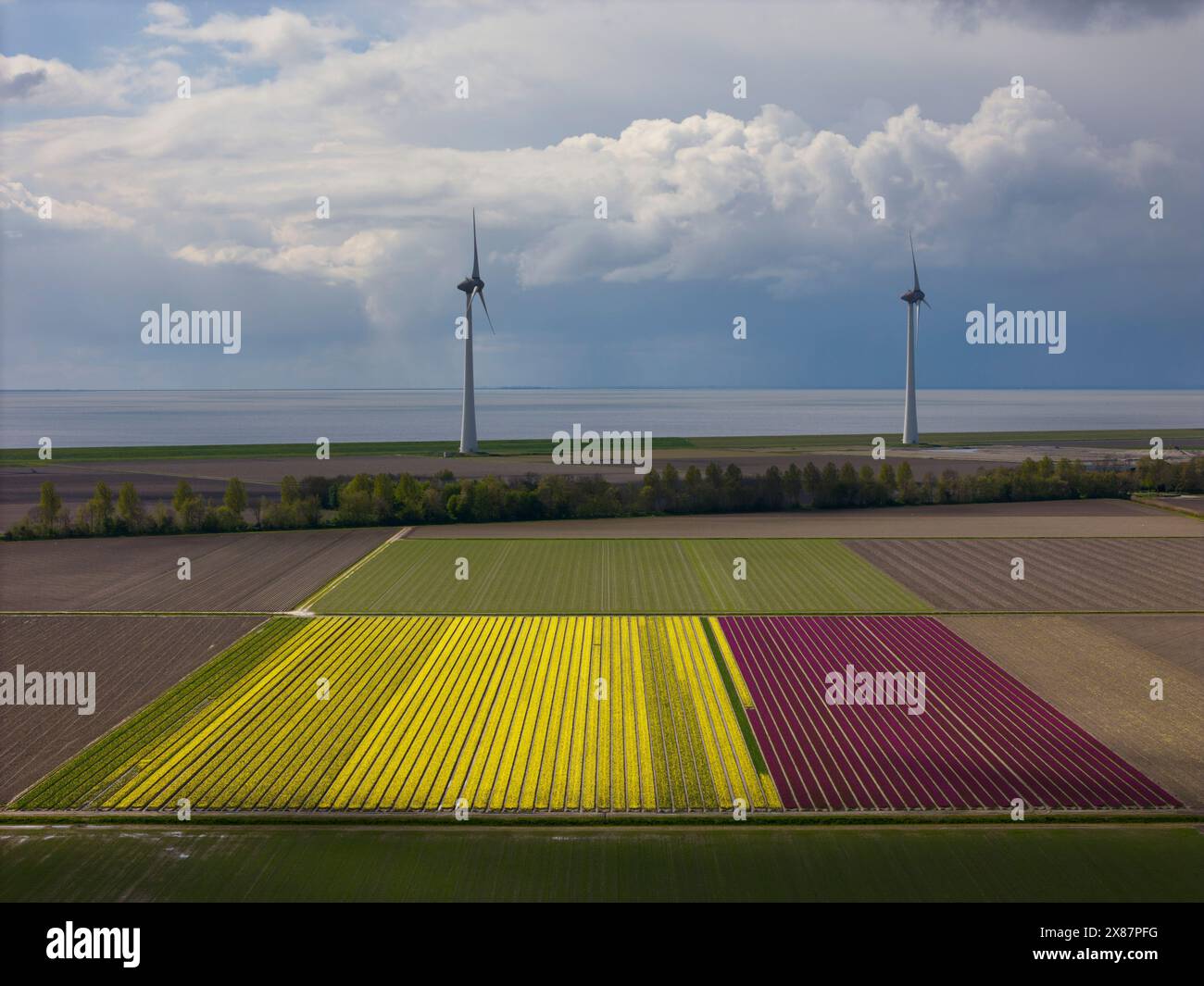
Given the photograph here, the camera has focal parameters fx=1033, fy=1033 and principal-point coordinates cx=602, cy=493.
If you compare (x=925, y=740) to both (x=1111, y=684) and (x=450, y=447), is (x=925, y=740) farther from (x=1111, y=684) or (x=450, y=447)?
(x=450, y=447)

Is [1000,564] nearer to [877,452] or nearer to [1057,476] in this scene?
[1057,476]

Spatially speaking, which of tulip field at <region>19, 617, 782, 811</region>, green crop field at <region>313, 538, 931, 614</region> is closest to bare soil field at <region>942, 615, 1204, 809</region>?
green crop field at <region>313, 538, 931, 614</region>

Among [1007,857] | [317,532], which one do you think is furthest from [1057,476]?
[1007,857]

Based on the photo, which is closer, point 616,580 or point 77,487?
point 616,580

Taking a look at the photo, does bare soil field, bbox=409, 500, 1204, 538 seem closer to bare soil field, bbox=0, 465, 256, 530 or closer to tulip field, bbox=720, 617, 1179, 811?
tulip field, bbox=720, 617, 1179, 811

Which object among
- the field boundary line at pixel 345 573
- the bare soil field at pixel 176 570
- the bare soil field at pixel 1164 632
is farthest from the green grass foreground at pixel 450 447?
the bare soil field at pixel 1164 632

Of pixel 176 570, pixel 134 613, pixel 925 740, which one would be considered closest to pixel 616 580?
pixel 134 613
